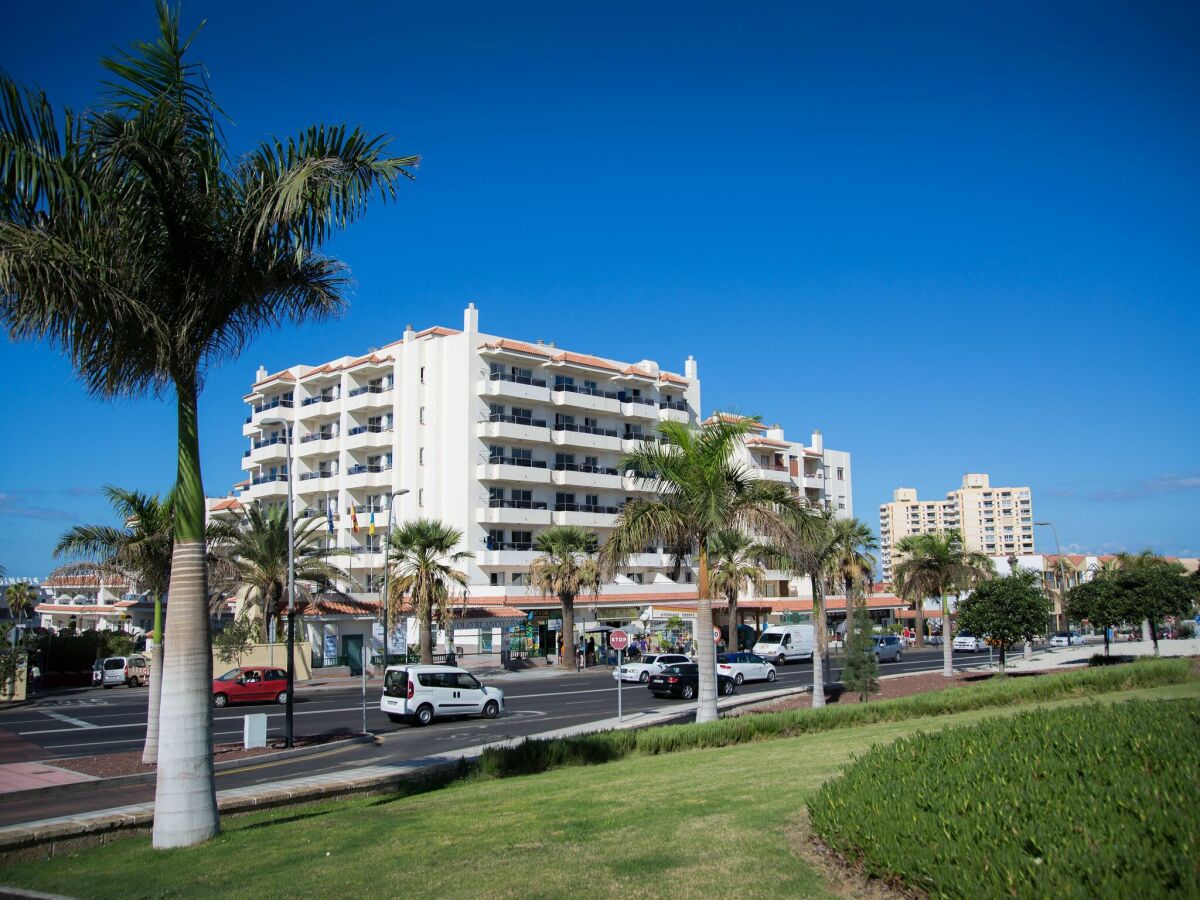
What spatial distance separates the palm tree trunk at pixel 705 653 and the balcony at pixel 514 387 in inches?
1745

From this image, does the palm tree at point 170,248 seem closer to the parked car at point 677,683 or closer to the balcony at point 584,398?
the parked car at point 677,683

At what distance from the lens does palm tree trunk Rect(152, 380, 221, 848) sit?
33.0 ft

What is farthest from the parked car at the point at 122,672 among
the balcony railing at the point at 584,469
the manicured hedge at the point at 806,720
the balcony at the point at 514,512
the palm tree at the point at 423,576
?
the manicured hedge at the point at 806,720

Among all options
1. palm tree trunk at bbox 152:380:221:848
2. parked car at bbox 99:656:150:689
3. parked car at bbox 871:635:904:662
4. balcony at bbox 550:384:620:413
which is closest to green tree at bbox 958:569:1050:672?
parked car at bbox 871:635:904:662

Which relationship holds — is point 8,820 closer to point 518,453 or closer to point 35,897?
point 35,897

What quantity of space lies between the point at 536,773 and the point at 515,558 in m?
47.2

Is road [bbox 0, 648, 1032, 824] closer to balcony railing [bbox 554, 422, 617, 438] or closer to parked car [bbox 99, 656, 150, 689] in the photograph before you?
parked car [bbox 99, 656, 150, 689]

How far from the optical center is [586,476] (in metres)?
67.5

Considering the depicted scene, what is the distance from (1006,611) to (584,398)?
39.2 metres

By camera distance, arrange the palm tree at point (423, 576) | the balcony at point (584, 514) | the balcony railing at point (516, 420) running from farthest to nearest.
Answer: the balcony at point (584, 514) → the balcony railing at point (516, 420) → the palm tree at point (423, 576)

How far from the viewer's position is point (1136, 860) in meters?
4.77

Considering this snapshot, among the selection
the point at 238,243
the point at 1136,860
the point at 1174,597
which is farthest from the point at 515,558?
the point at 1136,860

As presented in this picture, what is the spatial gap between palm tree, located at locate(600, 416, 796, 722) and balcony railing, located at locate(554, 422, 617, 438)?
47532 mm

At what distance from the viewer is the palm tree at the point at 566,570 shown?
50.0m
